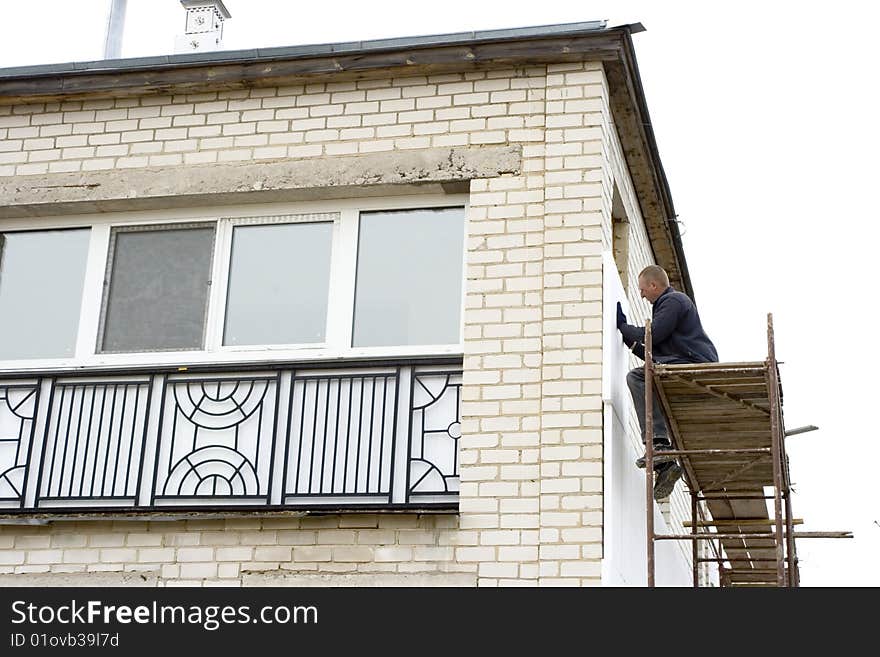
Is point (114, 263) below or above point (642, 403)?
above

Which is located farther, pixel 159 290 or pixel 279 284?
pixel 159 290

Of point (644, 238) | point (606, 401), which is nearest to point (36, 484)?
point (606, 401)

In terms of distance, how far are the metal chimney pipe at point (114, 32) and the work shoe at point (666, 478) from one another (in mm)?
6578

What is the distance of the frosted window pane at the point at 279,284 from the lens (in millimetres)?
9266

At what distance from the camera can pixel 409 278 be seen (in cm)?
928

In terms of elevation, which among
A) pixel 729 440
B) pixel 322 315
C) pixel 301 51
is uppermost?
pixel 301 51

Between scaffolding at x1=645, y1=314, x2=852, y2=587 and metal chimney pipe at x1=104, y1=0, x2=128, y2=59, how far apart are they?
650cm

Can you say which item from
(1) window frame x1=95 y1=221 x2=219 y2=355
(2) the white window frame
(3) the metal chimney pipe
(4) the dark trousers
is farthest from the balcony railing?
A: (3) the metal chimney pipe

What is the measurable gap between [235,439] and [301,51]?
272 cm

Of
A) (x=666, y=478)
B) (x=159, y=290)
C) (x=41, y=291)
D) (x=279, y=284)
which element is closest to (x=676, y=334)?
(x=666, y=478)

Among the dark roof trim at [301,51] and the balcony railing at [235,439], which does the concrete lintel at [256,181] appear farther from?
the balcony railing at [235,439]

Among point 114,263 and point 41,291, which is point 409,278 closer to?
point 114,263
